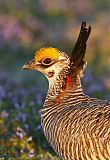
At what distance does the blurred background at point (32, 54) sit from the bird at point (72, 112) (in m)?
0.98

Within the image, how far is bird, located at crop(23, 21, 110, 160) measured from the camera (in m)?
5.79

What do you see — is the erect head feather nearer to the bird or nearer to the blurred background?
the bird

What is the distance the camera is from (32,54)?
15.9 m

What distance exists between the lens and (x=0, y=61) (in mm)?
15156

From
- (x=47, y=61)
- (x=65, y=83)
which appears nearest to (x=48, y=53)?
(x=47, y=61)

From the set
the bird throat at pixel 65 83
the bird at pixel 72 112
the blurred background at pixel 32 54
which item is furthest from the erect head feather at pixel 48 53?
the blurred background at pixel 32 54

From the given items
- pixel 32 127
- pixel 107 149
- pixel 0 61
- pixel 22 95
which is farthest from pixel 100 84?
pixel 107 149

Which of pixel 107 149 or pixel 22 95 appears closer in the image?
pixel 107 149

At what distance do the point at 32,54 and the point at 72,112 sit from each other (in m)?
9.76

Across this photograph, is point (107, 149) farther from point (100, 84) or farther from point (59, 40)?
point (59, 40)

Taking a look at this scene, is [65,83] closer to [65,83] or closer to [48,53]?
[65,83]

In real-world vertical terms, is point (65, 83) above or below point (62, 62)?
below

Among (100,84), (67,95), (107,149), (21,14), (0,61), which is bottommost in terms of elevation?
(107,149)

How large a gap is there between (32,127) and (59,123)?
2162 mm
